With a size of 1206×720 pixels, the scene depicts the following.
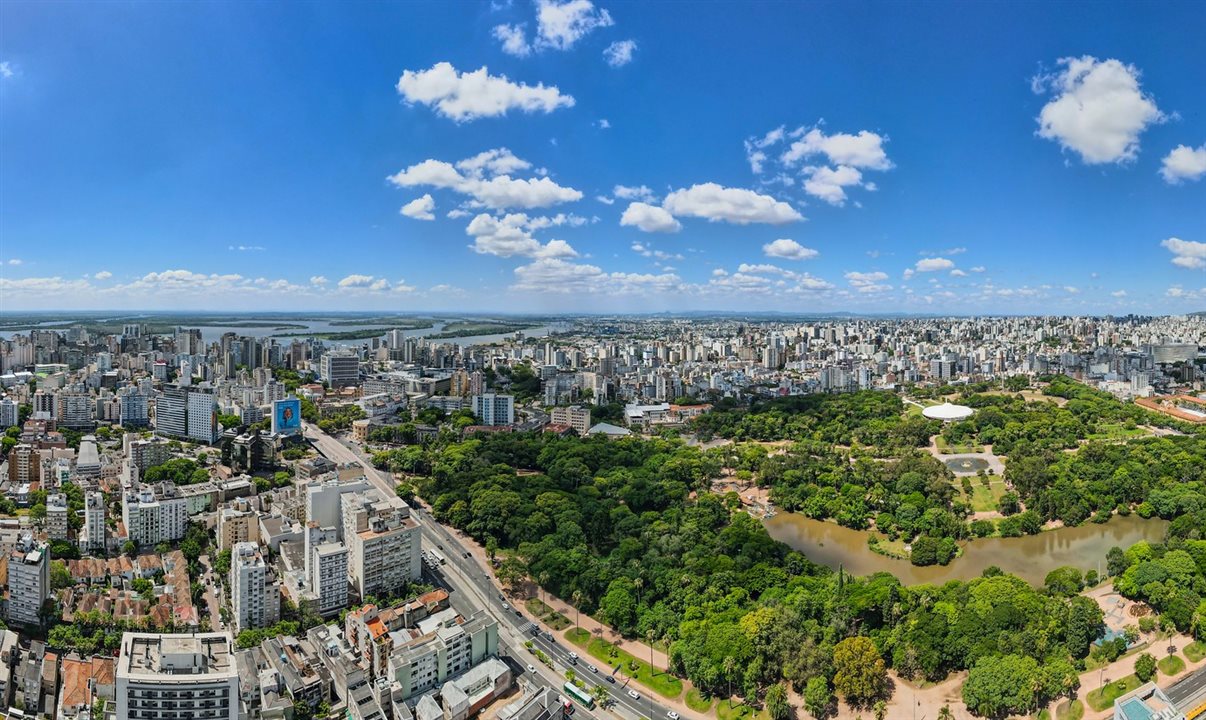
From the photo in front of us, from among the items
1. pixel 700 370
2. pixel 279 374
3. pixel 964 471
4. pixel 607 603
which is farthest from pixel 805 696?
pixel 279 374

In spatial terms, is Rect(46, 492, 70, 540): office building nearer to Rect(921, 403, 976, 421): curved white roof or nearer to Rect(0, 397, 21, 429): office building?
Rect(0, 397, 21, 429): office building

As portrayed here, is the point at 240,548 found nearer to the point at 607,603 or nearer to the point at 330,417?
the point at 607,603

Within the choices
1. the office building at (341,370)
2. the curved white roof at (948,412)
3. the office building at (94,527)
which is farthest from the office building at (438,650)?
the office building at (341,370)

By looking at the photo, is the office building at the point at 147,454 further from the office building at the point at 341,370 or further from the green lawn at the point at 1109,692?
the green lawn at the point at 1109,692

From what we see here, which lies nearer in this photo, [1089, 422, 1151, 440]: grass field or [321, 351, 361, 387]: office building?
[1089, 422, 1151, 440]: grass field

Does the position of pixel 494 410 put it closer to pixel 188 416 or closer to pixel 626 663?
pixel 188 416

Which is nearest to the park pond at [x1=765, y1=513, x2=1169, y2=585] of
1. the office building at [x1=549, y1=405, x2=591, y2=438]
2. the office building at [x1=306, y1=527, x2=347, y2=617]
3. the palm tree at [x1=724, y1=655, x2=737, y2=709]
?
the palm tree at [x1=724, y1=655, x2=737, y2=709]

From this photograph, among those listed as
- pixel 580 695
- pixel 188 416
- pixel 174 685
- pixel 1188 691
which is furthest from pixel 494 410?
pixel 1188 691

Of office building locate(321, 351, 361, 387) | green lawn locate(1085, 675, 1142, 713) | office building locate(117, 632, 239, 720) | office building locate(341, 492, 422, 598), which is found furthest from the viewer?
office building locate(321, 351, 361, 387)
